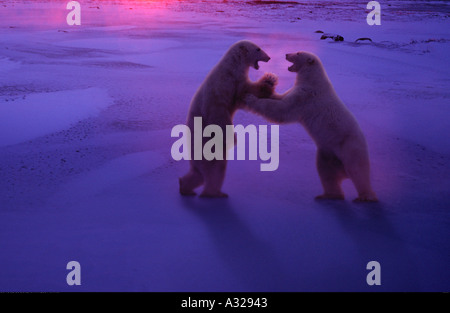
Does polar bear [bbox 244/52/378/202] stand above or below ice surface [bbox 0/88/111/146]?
below

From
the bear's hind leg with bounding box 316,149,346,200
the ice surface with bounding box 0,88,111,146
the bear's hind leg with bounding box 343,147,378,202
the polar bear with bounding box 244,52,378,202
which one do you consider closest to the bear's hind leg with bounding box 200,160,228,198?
the polar bear with bounding box 244,52,378,202

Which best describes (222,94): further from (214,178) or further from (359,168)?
(359,168)

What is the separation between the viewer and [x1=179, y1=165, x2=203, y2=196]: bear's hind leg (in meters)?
3.53

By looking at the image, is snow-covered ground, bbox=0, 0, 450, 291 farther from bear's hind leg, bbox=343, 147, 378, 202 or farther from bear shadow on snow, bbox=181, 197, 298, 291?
bear's hind leg, bbox=343, 147, 378, 202


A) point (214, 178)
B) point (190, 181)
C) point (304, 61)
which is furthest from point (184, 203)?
point (304, 61)

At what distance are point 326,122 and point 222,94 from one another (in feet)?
2.77

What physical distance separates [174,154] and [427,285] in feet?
9.38

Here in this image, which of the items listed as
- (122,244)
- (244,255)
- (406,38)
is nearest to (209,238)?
(244,255)

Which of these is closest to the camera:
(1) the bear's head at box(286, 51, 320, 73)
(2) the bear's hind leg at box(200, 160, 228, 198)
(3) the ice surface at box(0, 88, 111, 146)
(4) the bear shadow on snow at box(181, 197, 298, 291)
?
(4) the bear shadow on snow at box(181, 197, 298, 291)

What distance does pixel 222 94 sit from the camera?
10.9 ft

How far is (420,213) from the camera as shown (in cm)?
339

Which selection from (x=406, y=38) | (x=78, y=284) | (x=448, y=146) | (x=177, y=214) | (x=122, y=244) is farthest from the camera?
(x=406, y=38)

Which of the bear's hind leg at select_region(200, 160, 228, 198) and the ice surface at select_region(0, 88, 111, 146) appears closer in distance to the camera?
the bear's hind leg at select_region(200, 160, 228, 198)

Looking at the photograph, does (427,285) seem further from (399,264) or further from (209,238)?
(209,238)
